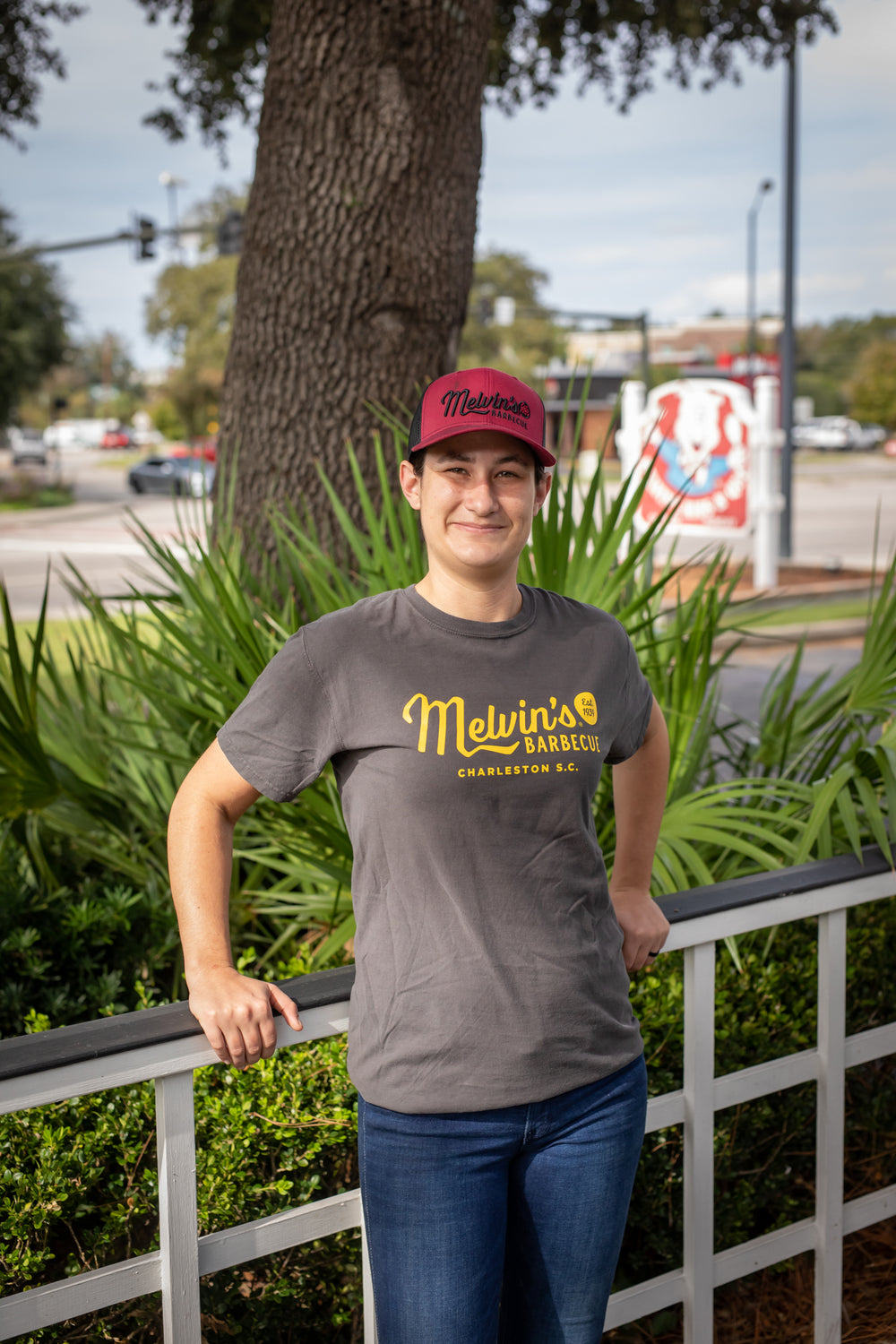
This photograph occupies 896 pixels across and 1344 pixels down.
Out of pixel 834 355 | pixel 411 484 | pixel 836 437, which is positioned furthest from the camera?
pixel 834 355

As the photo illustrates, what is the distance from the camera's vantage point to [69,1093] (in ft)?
5.18

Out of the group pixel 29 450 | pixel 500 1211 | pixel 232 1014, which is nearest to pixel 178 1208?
pixel 232 1014

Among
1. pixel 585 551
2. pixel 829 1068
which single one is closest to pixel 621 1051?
pixel 829 1068

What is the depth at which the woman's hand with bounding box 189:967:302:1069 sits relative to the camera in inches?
63.8

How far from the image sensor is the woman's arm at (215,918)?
1.63m

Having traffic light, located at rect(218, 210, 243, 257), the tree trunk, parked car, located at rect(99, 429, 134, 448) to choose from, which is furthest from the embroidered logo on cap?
parked car, located at rect(99, 429, 134, 448)

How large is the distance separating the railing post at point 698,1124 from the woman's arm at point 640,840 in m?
0.21

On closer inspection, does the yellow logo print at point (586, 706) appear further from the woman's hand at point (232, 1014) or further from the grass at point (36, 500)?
the grass at point (36, 500)

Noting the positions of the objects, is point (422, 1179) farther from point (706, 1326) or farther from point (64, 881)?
point (64, 881)

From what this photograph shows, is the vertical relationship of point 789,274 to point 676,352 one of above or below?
below

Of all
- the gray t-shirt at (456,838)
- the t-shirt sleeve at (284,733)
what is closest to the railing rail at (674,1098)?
the gray t-shirt at (456,838)

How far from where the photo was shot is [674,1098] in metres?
2.23

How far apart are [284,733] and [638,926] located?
2.25 feet

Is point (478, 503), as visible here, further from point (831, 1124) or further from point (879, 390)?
point (879, 390)
